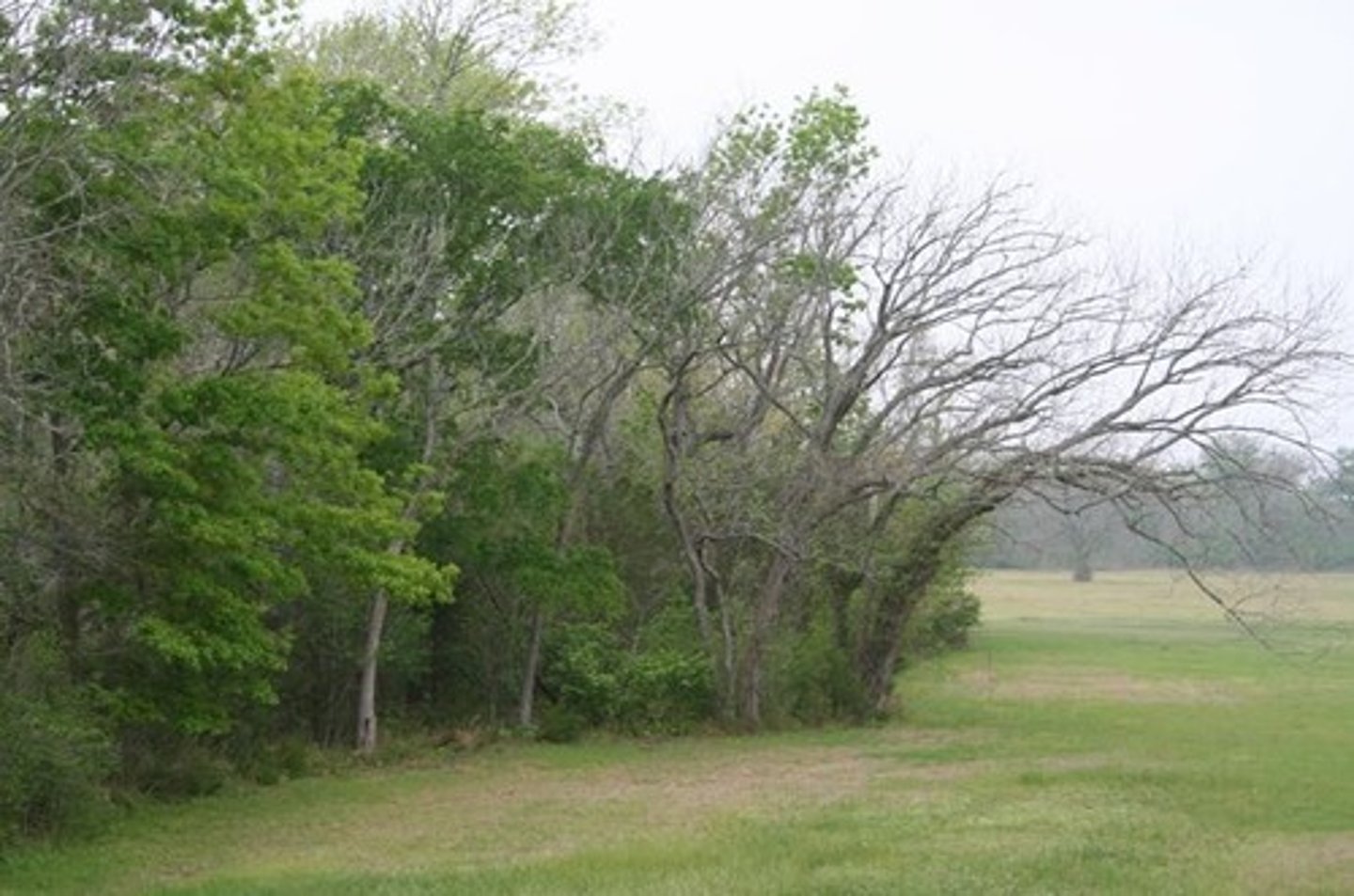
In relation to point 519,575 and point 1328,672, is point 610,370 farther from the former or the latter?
point 1328,672

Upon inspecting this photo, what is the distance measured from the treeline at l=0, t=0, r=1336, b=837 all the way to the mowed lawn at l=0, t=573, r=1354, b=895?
151cm

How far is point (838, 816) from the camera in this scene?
17609 millimetres

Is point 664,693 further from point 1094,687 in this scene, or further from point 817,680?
point 1094,687

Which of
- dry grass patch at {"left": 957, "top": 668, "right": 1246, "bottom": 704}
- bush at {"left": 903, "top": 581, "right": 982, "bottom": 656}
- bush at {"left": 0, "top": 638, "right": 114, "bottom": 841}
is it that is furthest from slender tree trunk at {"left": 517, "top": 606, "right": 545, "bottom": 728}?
dry grass patch at {"left": 957, "top": 668, "right": 1246, "bottom": 704}

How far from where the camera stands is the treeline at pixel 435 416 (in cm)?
1689

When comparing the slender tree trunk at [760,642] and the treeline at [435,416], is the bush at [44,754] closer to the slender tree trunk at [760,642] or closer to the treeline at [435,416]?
the treeline at [435,416]

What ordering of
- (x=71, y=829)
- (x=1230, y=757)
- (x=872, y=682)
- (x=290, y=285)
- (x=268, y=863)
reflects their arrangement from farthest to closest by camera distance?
1. (x=872, y=682)
2. (x=1230, y=757)
3. (x=290, y=285)
4. (x=71, y=829)
5. (x=268, y=863)

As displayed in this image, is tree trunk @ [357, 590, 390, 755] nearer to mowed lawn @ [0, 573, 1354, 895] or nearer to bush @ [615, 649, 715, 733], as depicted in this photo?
mowed lawn @ [0, 573, 1354, 895]

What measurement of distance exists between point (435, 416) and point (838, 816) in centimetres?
1031

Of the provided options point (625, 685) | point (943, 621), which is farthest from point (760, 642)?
point (943, 621)

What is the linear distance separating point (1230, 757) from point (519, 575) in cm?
1067

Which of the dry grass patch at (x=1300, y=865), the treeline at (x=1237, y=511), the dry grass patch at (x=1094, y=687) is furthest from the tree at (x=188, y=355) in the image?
the dry grass patch at (x=1094, y=687)

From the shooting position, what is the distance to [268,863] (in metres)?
15.4

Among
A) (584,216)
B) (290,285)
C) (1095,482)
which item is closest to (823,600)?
(1095,482)
